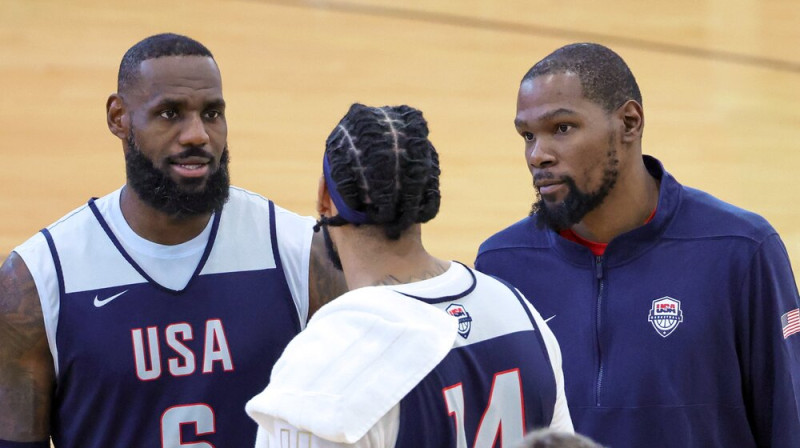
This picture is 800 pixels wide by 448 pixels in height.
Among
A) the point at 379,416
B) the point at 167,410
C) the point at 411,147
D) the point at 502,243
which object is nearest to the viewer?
the point at 379,416

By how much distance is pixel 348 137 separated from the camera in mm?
1732

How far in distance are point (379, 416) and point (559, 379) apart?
15.4 inches

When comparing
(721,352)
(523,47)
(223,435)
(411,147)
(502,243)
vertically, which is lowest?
(223,435)

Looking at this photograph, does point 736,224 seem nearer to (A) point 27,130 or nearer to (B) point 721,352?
(B) point 721,352

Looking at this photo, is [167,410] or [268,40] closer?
[167,410]

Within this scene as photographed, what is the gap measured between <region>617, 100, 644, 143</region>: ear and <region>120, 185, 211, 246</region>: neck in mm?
935

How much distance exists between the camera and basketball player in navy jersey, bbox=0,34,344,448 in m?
2.30

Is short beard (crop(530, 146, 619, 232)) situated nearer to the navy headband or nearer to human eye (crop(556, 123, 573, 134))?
human eye (crop(556, 123, 573, 134))

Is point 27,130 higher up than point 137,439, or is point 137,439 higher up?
point 27,130

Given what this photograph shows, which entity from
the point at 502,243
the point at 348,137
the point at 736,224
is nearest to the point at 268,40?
the point at 502,243

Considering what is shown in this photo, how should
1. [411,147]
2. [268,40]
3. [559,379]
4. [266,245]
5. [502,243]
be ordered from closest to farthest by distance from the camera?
1. [411,147]
2. [559,379]
3. [266,245]
4. [502,243]
5. [268,40]

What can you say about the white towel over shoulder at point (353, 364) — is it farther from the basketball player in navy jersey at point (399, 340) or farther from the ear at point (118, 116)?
the ear at point (118, 116)

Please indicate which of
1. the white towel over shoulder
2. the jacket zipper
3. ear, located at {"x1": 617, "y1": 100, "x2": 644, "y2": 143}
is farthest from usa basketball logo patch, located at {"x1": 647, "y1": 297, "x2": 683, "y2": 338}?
the white towel over shoulder

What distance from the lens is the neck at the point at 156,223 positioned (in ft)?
7.94
